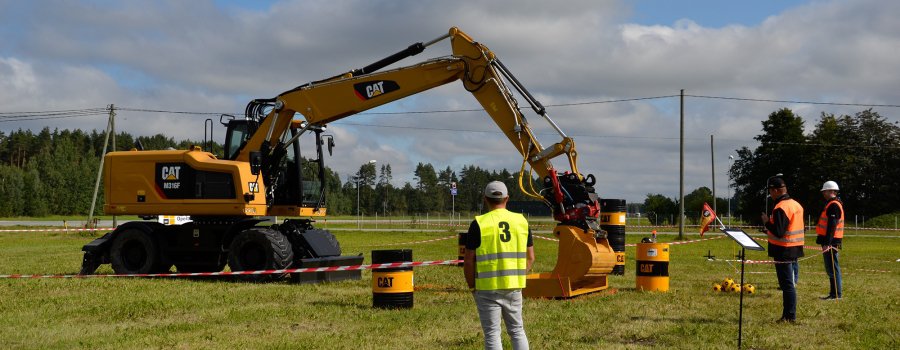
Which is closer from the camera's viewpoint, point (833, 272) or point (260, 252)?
point (833, 272)

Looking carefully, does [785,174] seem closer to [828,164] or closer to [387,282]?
[828,164]

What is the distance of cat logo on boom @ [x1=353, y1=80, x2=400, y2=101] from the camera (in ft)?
56.2

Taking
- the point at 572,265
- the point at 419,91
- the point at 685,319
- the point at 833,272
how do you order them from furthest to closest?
the point at 419,91 → the point at 833,272 → the point at 572,265 → the point at 685,319

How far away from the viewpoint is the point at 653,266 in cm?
1502

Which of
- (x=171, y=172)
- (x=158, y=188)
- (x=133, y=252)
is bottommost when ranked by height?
(x=133, y=252)

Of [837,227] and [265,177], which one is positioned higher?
[265,177]

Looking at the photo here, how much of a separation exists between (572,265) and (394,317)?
3.38 meters

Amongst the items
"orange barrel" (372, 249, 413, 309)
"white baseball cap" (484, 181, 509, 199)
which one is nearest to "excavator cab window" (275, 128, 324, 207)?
"orange barrel" (372, 249, 413, 309)

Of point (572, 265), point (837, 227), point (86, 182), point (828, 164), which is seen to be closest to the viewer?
point (572, 265)

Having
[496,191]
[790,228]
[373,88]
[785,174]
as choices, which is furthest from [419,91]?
[785,174]

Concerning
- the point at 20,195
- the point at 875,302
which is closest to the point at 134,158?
the point at 875,302

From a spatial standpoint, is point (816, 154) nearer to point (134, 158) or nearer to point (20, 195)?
point (134, 158)

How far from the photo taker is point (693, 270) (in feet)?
67.1

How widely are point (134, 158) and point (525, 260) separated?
13.2 m
